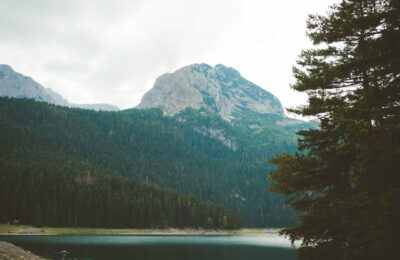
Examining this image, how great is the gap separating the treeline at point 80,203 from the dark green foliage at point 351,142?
146m

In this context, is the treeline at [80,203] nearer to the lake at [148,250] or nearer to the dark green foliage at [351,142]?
the lake at [148,250]

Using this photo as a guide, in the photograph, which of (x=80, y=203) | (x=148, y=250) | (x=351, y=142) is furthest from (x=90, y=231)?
(x=351, y=142)

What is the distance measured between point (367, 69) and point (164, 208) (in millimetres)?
177731

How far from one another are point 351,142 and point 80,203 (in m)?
158

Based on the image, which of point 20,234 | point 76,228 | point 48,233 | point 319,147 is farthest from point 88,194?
point 319,147

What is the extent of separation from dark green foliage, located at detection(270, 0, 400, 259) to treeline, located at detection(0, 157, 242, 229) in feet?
478

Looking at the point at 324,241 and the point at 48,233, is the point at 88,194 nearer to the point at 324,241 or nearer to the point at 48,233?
the point at 48,233

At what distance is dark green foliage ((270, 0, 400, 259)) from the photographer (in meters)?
12.8

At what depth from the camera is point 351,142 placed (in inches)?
597

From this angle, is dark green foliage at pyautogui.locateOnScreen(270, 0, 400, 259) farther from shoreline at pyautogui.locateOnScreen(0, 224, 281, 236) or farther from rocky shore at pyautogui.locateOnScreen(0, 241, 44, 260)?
shoreline at pyautogui.locateOnScreen(0, 224, 281, 236)

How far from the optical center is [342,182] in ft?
57.0

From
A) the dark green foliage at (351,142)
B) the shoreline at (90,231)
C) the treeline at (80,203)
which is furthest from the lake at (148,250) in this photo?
the dark green foliage at (351,142)

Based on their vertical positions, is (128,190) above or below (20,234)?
above

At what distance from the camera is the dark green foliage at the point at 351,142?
12.8m
